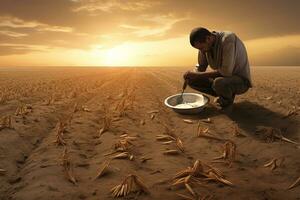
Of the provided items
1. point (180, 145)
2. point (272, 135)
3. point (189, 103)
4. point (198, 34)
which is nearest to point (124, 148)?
point (180, 145)

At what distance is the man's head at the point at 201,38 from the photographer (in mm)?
7230

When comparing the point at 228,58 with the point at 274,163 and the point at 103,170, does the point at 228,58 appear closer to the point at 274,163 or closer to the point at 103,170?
the point at 274,163

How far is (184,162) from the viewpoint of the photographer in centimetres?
532

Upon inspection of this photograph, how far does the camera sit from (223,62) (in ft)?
25.1

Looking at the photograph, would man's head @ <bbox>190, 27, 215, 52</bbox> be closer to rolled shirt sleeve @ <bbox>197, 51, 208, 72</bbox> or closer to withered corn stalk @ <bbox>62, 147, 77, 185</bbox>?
rolled shirt sleeve @ <bbox>197, 51, 208, 72</bbox>

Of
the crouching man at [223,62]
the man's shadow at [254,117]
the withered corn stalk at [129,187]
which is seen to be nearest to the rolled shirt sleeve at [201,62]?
the crouching man at [223,62]

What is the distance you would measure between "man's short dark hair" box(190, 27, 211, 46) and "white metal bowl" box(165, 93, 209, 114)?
1815mm

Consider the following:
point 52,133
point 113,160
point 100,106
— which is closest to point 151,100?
point 100,106

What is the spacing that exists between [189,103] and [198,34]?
265 centimetres

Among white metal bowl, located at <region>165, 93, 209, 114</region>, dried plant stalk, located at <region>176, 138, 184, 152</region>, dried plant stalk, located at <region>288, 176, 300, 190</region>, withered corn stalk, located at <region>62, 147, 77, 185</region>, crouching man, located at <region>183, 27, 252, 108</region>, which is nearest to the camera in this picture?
dried plant stalk, located at <region>288, 176, 300, 190</region>

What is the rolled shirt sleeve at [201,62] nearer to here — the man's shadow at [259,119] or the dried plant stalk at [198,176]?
the man's shadow at [259,119]

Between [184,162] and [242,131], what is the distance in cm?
212

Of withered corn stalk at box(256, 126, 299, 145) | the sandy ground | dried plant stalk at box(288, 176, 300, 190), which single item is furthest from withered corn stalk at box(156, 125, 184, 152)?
dried plant stalk at box(288, 176, 300, 190)

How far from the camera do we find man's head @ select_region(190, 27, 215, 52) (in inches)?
285
